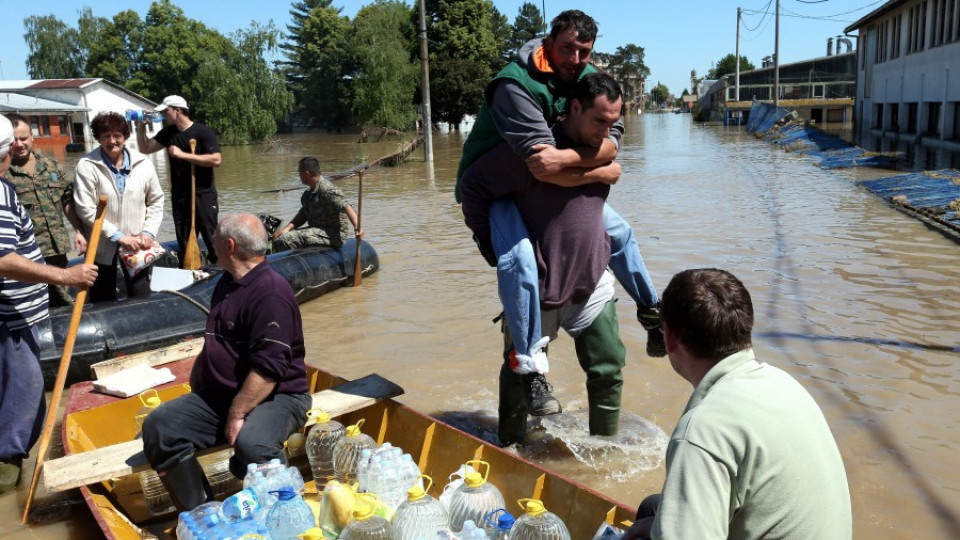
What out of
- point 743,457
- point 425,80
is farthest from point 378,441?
point 425,80

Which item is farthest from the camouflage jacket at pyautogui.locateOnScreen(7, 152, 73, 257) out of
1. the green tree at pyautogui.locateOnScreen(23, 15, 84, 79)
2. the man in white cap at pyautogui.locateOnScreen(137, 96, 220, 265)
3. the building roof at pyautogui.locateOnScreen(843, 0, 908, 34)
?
the green tree at pyautogui.locateOnScreen(23, 15, 84, 79)

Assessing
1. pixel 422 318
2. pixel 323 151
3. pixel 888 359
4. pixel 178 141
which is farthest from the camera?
pixel 323 151

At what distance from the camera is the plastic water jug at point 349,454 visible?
409 centimetres

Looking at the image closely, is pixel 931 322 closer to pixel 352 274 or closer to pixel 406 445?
pixel 406 445

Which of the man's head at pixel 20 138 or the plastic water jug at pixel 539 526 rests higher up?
the man's head at pixel 20 138

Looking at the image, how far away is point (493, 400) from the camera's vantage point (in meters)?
6.14

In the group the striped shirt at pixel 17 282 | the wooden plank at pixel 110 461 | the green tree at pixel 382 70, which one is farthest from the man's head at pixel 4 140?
the green tree at pixel 382 70

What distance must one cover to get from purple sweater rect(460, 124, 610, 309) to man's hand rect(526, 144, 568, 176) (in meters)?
0.20

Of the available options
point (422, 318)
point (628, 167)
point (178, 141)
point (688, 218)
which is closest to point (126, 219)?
point (178, 141)

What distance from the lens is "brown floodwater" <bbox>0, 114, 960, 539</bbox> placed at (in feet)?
15.6

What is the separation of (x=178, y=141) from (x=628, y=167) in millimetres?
19819

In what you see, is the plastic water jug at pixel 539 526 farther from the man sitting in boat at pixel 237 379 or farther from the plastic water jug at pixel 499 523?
the man sitting in boat at pixel 237 379

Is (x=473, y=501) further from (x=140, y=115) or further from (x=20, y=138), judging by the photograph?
(x=140, y=115)

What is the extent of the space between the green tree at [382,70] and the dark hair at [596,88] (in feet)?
131
